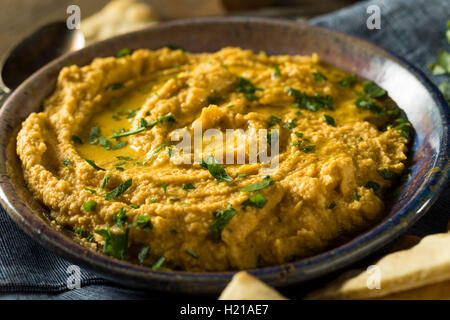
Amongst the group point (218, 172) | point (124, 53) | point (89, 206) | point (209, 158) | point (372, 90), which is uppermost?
point (124, 53)

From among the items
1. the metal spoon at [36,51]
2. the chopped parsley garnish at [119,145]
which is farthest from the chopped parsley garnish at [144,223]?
the metal spoon at [36,51]

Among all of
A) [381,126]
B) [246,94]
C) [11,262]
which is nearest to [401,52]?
[381,126]

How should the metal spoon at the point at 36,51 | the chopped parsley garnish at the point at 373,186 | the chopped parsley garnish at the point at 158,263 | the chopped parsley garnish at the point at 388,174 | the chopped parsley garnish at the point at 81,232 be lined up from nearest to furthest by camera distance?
the chopped parsley garnish at the point at 158,263
the chopped parsley garnish at the point at 81,232
the chopped parsley garnish at the point at 373,186
the chopped parsley garnish at the point at 388,174
the metal spoon at the point at 36,51

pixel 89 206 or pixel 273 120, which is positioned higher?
pixel 273 120

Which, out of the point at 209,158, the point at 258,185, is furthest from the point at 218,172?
the point at 258,185

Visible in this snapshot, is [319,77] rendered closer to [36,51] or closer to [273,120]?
[273,120]

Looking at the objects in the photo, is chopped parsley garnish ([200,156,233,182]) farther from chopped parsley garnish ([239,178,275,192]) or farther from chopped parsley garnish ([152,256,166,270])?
chopped parsley garnish ([152,256,166,270])

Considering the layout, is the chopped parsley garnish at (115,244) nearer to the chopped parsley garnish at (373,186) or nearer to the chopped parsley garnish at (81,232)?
the chopped parsley garnish at (81,232)
